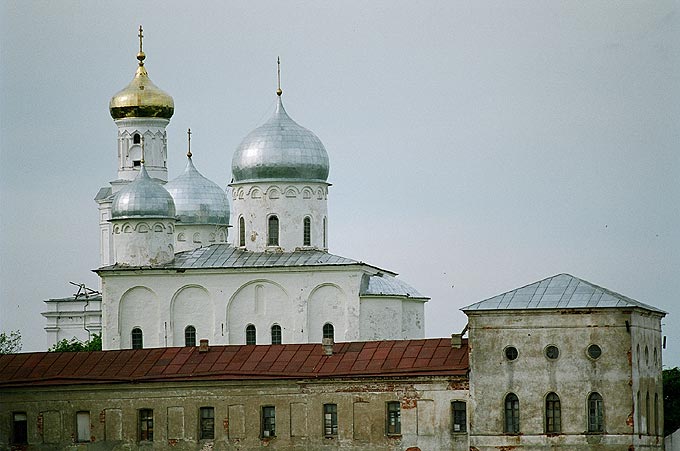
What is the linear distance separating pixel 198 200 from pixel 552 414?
25.5m

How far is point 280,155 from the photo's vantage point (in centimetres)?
6500

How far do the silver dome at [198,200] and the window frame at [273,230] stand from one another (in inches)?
337

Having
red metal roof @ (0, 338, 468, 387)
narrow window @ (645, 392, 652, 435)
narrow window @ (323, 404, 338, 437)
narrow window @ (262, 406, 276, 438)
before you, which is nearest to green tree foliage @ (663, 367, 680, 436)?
narrow window @ (645, 392, 652, 435)

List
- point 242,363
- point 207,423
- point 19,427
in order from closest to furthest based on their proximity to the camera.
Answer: point 207,423 < point 242,363 < point 19,427

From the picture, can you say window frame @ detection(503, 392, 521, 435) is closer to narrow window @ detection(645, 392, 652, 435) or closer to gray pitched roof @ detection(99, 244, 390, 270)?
narrow window @ detection(645, 392, 652, 435)

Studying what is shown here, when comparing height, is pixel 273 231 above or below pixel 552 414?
above

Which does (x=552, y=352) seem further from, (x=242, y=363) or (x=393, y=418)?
(x=242, y=363)

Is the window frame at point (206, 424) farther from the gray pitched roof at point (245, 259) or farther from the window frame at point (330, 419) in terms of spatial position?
the gray pitched roof at point (245, 259)

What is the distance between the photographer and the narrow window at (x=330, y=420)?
174ft

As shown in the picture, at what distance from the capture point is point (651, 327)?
53.4 m

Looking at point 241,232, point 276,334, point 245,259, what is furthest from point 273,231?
point 276,334

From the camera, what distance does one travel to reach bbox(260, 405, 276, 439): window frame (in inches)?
2114

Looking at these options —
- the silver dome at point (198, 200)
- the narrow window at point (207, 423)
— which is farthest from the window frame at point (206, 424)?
the silver dome at point (198, 200)

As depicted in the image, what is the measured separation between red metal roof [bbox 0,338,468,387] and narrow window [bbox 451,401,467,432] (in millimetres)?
831
